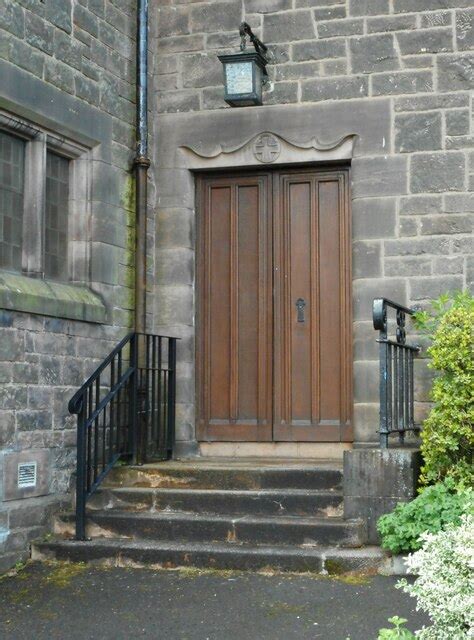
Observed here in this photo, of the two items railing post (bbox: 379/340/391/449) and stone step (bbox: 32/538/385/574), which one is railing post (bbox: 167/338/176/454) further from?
railing post (bbox: 379/340/391/449)

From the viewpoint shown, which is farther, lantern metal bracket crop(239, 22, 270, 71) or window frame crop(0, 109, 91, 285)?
lantern metal bracket crop(239, 22, 270, 71)

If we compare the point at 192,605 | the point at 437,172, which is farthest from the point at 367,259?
the point at 192,605

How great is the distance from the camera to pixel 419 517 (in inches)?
247

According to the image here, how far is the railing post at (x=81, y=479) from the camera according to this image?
7.13 metres

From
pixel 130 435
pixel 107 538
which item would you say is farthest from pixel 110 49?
pixel 107 538

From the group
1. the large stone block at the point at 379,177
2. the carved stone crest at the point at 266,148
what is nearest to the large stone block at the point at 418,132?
the large stone block at the point at 379,177

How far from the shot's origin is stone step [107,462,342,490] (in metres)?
7.35

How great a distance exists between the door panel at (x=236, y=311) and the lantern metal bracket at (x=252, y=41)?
3.39 feet

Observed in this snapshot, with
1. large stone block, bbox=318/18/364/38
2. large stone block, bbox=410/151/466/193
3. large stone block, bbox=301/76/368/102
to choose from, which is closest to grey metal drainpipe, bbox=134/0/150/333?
large stone block, bbox=301/76/368/102

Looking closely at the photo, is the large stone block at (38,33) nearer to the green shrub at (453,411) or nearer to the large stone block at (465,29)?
the large stone block at (465,29)

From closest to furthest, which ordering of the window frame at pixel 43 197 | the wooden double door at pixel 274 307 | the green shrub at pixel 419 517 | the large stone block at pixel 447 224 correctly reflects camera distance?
the green shrub at pixel 419 517 → the window frame at pixel 43 197 → the large stone block at pixel 447 224 → the wooden double door at pixel 274 307

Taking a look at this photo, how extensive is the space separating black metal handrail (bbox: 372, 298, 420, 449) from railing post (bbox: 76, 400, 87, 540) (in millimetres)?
2079

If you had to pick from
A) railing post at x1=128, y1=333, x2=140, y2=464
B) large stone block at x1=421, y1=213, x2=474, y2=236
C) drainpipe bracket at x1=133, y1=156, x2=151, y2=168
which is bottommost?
railing post at x1=128, y1=333, x2=140, y2=464

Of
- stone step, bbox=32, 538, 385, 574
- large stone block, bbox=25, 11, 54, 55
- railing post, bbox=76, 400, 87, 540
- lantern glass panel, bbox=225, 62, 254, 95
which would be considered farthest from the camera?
lantern glass panel, bbox=225, 62, 254, 95
